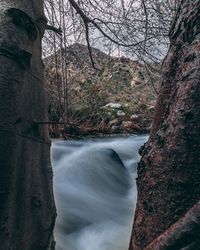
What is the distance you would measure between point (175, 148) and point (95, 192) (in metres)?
3.68

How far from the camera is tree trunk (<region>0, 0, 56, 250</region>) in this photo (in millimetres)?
1102

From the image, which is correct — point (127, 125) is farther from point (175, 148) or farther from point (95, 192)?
point (175, 148)

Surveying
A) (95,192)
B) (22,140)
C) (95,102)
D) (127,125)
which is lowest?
(95,192)

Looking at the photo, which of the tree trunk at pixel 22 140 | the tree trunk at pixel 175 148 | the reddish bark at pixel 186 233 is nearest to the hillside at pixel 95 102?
the tree trunk at pixel 22 140

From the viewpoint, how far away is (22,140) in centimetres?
120

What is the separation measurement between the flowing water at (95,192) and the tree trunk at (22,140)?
70.9 inches

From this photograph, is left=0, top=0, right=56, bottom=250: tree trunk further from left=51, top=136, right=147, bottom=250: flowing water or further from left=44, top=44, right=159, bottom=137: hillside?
left=44, top=44, right=159, bottom=137: hillside

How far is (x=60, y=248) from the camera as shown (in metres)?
3.05

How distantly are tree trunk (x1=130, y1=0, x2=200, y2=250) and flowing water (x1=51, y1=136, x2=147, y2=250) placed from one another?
222cm

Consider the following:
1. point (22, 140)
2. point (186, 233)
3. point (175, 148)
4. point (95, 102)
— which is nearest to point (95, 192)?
point (22, 140)

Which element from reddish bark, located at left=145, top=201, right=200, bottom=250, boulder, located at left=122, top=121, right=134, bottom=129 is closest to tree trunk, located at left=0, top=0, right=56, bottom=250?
reddish bark, located at left=145, top=201, right=200, bottom=250

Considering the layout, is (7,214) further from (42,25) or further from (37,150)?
(42,25)

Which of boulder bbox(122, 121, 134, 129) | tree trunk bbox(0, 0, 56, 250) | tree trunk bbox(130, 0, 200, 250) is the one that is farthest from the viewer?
boulder bbox(122, 121, 134, 129)

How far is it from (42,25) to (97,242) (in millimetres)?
2226
